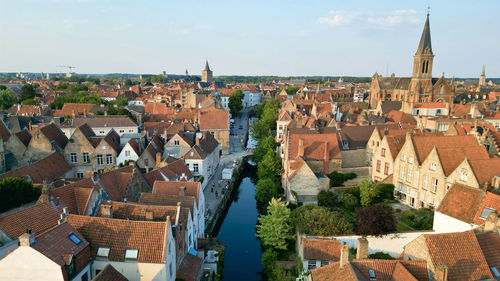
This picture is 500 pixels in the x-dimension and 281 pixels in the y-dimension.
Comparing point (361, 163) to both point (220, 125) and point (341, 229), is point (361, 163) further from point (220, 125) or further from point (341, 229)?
point (220, 125)

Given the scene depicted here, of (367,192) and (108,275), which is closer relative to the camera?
(108,275)

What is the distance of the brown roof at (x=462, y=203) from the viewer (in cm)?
2503

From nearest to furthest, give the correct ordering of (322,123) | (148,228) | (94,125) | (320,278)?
(320,278) → (148,228) → (94,125) → (322,123)

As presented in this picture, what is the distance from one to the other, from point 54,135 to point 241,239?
92.7 ft

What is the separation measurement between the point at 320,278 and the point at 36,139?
38.5 m

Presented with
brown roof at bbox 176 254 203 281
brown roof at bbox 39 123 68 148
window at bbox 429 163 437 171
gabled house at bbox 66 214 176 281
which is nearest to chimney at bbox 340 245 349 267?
gabled house at bbox 66 214 176 281

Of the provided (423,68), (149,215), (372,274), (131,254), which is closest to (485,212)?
(372,274)

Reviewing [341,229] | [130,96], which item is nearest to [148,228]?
[341,229]

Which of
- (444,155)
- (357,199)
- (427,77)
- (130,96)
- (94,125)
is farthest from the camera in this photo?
(130,96)

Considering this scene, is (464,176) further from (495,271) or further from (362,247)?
(362,247)

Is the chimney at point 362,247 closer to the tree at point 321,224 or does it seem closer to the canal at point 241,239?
the tree at point 321,224

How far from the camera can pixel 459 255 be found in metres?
18.6

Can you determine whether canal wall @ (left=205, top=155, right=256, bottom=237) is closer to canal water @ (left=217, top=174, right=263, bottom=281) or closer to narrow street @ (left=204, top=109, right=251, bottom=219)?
canal water @ (left=217, top=174, right=263, bottom=281)

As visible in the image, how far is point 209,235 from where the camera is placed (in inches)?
1393
